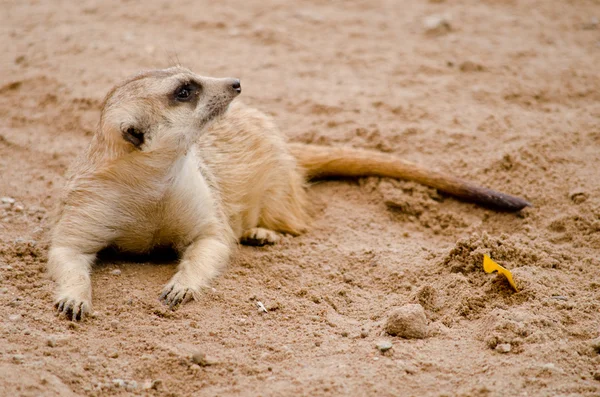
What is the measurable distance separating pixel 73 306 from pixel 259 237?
3.48ft

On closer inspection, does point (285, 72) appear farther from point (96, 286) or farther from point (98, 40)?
point (96, 286)

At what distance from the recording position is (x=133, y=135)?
2713 millimetres

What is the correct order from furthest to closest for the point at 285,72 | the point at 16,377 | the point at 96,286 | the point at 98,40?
1. the point at 98,40
2. the point at 285,72
3. the point at 96,286
4. the point at 16,377

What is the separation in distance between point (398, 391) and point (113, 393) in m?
0.86

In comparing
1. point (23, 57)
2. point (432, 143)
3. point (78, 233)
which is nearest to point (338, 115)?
point (432, 143)

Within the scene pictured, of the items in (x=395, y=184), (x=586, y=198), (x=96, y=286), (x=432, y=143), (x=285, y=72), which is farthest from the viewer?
(x=285, y=72)

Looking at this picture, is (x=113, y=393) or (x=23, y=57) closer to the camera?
(x=113, y=393)

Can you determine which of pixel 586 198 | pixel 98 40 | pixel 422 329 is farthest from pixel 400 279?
pixel 98 40

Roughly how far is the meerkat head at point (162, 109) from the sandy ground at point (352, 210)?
582 mm

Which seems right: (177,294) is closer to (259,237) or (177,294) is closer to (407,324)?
(259,237)

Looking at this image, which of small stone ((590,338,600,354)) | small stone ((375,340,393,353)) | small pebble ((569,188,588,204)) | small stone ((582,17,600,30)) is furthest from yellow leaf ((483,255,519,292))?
small stone ((582,17,600,30))

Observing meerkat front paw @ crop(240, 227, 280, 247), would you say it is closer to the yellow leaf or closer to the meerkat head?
the meerkat head

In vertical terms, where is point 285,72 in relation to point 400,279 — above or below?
above

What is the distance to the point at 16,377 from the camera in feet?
6.66
